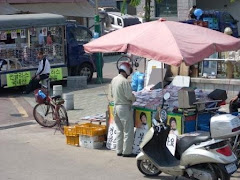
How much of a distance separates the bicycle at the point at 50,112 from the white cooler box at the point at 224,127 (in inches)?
203

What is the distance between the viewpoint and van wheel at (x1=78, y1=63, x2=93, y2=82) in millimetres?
19500

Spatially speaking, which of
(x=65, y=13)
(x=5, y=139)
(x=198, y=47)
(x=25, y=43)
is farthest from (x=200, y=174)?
(x=65, y=13)

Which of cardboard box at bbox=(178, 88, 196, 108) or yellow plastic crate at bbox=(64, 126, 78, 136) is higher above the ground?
cardboard box at bbox=(178, 88, 196, 108)

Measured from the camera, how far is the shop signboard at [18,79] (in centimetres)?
1741

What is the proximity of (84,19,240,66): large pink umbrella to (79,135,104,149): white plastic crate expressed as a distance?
5.78ft

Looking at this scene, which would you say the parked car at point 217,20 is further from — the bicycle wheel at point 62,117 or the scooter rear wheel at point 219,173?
the scooter rear wheel at point 219,173

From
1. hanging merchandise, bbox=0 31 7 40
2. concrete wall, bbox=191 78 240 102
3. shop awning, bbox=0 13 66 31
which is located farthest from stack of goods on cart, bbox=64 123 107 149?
hanging merchandise, bbox=0 31 7 40

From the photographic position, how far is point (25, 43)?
18.4m

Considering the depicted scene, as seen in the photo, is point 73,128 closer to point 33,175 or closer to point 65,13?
point 33,175

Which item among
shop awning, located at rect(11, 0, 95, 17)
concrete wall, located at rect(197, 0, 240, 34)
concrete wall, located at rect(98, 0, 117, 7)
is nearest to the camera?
shop awning, located at rect(11, 0, 95, 17)

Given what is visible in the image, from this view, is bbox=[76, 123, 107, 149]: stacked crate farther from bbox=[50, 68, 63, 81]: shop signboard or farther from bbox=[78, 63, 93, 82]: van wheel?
bbox=[78, 63, 93, 82]: van wheel

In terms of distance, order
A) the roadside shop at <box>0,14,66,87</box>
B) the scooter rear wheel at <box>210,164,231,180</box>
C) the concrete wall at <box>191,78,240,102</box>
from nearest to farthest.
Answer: the scooter rear wheel at <box>210,164,231,180</box>, the concrete wall at <box>191,78,240,102</box>, the roadside shop at <box>0,14,66,87</box>

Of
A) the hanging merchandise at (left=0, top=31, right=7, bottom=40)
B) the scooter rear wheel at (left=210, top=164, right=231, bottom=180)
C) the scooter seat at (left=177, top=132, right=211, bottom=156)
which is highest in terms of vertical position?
the hanging merchandise at (left=0, top=31, right=7, bottom=40)

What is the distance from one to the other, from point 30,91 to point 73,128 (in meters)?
6.69
